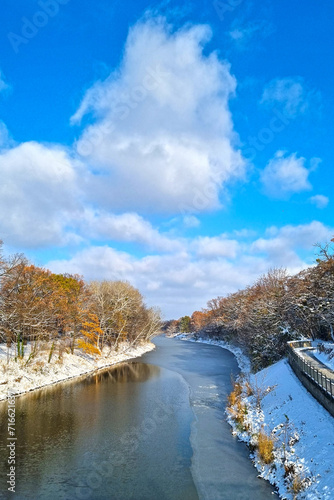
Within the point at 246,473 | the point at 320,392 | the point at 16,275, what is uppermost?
the point at 16,275

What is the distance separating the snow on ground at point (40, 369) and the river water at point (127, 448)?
75.1 inches

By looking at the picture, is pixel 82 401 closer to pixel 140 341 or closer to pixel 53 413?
pixel 53 413

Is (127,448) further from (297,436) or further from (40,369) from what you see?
(40,369)

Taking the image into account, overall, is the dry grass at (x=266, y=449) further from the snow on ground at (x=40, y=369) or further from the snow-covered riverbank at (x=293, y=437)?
the snow on ground at (x=40, y=369)

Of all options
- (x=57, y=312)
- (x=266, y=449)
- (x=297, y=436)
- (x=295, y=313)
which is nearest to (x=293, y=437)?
(x=297, y=436)

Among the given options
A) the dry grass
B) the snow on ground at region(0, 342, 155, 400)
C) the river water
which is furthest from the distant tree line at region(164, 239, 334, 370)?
the snow on ground at region(0, 342, 155, 400)

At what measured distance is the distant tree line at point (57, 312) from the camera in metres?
32.1

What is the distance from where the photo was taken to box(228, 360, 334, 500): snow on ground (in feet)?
39.8

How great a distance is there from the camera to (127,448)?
1733 cm

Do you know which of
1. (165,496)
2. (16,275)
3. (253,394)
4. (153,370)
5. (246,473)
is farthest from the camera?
(153,370)

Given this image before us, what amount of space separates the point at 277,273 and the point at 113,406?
5342 cm

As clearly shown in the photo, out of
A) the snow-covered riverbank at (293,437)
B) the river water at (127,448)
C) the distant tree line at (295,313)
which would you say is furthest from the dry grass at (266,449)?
the distant tree line at (295,313)

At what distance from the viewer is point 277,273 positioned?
7019 cm

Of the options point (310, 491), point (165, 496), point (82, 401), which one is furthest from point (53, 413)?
point (310, 491)
